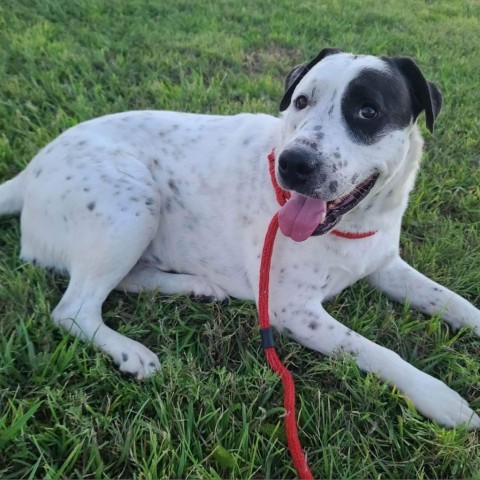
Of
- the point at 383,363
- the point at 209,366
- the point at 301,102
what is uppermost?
the point at 301,102

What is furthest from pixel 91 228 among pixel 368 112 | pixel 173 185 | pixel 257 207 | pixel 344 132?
pixel 368 112

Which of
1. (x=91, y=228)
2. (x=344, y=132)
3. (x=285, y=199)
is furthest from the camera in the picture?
(x=91, y=228)

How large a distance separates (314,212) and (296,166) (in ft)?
0.85

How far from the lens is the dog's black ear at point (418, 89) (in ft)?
8.30

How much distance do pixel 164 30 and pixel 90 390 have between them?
196 inches

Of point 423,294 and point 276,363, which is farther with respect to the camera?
point 423,294

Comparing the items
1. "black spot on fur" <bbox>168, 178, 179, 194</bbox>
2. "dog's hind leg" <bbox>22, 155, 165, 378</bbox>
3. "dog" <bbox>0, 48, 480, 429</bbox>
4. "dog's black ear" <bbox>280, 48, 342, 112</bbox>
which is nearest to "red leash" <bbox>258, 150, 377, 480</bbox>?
"dog" <bbox>0, 48, 480, 429</bbox>

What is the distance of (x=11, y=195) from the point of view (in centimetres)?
320

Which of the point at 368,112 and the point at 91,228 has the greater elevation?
the point at 368,112

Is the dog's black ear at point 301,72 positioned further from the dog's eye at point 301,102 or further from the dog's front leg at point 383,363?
the dog's front leg at point 383,363

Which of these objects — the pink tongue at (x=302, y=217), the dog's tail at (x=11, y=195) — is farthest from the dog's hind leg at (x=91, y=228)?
the pink tongue at (x=302, y=217)

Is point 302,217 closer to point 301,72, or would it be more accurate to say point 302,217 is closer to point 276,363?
point 276,363

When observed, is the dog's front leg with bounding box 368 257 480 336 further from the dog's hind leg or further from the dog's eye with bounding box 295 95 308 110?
the dog's hind leg

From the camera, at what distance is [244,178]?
9.48 ft
